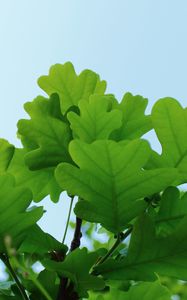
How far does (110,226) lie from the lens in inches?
46.8

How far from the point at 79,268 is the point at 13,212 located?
0.67 ft

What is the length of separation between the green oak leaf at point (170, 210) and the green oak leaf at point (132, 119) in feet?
0.87

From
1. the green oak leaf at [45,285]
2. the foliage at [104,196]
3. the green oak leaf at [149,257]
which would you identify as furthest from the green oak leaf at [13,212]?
the green oak leaf at [149,257]

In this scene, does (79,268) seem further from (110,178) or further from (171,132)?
(171,132)

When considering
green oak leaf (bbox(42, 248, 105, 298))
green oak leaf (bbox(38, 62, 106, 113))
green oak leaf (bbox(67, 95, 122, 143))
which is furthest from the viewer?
green oak leaf (bbox(38, 62, 106, 113))

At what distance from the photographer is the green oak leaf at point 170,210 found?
4.04ft

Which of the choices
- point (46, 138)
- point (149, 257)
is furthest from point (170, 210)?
point (46, 138)

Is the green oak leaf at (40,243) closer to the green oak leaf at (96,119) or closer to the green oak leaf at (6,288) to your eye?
the green oak leaf at (6,288)

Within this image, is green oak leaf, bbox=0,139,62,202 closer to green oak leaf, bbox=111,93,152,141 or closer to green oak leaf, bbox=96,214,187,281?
green oak leaf, bbox=111,93,152,141

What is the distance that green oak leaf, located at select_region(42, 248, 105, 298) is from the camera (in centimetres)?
110

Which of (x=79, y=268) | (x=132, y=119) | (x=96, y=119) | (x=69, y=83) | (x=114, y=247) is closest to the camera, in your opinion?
(x=79, y=268)

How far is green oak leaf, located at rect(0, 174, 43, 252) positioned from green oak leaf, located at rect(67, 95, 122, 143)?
0.24 meters

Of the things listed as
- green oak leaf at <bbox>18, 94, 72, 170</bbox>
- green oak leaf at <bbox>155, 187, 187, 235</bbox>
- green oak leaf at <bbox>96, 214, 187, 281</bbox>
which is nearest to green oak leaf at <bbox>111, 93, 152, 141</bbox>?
green oak leaf at <bbox>18, 94, 72, 170</bbox>

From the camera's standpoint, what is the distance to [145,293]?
130 cm
